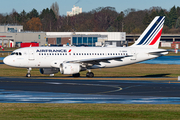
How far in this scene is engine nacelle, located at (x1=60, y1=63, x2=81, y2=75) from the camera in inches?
1642

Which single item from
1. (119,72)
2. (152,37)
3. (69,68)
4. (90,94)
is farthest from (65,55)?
(90,94)

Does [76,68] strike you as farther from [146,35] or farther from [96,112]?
[96,112]

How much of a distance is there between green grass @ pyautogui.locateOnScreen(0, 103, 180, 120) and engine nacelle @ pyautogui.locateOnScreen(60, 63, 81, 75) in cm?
1919

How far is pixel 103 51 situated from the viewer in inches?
1810

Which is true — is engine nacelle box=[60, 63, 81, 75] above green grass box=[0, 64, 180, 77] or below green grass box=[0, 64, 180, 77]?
above

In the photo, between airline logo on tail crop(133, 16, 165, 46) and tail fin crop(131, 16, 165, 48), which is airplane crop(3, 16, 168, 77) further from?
airline logo on tail crop(133, 16, 165, 46)

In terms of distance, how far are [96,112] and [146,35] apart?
101 ft

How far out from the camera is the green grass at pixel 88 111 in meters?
18.3

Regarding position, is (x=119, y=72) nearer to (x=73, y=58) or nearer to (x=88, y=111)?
(x=73, y=58)

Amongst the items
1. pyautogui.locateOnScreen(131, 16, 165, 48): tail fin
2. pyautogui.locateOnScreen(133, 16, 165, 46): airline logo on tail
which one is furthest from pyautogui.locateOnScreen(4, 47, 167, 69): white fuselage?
pyautogui.locateOnScreen(133, 16, 165, 46): airline logo on tail

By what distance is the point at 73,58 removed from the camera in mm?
44594

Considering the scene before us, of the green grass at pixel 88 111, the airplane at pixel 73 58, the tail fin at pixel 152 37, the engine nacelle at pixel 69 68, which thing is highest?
the tail fin at pixel 152 37

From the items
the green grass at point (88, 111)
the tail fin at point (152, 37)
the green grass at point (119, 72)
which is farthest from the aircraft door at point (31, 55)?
the green grass at point (88, 111)

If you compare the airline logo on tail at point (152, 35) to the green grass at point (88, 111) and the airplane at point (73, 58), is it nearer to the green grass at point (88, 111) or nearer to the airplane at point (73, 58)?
the airplane at point (73, 58)
